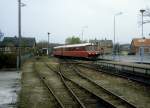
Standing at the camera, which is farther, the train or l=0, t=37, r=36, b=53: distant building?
the train

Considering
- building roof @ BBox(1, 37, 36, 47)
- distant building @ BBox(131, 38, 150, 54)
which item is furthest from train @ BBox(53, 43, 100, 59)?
building roof @ BBox(1, 37, 36, 47)

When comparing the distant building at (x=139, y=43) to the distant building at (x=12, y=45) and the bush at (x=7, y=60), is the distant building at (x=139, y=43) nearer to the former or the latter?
the distant building at (x=12, y=45)

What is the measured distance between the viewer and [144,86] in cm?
1766

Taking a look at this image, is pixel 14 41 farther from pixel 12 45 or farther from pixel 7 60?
pixel 7 60

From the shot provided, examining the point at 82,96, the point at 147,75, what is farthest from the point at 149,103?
the point at 147,75

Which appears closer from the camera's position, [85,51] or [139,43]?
[85,51]

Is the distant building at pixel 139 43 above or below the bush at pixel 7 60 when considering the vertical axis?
above

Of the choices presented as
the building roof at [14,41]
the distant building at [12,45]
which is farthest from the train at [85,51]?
the building roof at [14,41]

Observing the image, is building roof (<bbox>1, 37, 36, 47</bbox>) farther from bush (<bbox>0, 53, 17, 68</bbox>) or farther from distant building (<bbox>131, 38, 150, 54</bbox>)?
bush (<bbox>0, 53, 17, 68</bbox>)

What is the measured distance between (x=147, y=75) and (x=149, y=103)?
846 cm

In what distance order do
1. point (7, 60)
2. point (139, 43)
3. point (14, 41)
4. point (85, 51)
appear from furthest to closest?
point (14, 41) < point (139, 43) < point (85, 51) < point (7, 60)

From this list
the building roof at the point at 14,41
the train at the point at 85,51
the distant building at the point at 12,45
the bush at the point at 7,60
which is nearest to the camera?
the bush at the point at 7,60

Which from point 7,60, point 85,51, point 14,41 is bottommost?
point 7,60

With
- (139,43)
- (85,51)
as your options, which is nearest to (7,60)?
(85,51)
